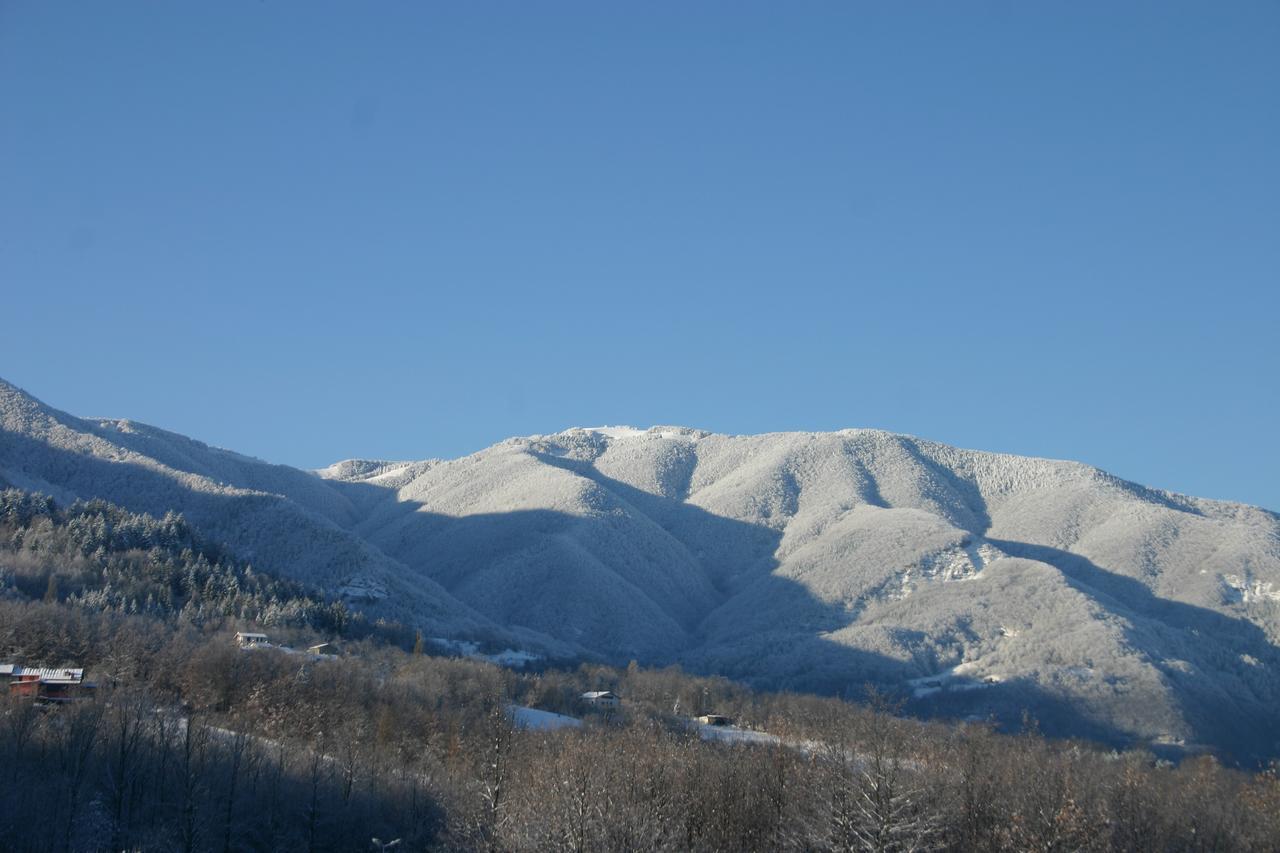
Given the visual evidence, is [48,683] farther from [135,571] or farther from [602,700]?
[602,700]

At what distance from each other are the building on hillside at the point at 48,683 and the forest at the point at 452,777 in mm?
2708

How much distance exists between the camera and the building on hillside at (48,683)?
75.8 meters

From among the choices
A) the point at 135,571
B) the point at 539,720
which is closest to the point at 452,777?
the point at 539,720

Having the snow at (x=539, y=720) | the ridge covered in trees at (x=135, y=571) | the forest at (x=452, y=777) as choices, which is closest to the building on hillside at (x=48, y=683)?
the forest at (x=452, y=777)

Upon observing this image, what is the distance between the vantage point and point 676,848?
53.0 m

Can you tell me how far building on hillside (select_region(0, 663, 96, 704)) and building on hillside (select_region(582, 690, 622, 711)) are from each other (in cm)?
5607

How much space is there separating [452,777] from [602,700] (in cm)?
5750

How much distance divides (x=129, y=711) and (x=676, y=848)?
3498 centimetres

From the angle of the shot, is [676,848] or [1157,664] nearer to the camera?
[676,848]

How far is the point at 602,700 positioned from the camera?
13238cm

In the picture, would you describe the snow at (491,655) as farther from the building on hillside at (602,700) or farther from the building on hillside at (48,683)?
Answer: the building on hillside at (48,683)

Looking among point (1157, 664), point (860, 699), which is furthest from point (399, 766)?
point (1157, 664)

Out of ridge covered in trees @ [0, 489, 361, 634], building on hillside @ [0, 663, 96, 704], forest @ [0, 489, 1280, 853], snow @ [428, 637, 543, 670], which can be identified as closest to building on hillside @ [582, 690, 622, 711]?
forest @ [0, 489, 1280, 853]

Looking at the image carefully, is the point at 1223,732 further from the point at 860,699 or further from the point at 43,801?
the point at 43,801
